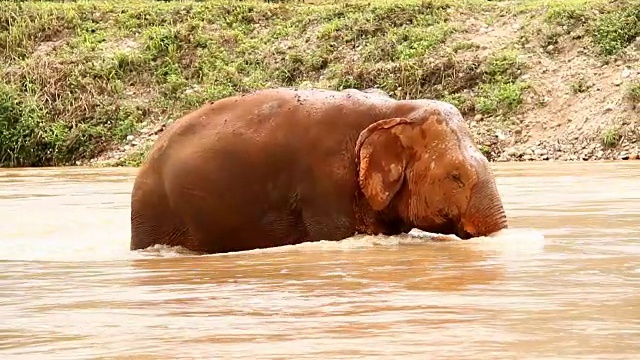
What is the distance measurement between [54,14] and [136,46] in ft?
9.41

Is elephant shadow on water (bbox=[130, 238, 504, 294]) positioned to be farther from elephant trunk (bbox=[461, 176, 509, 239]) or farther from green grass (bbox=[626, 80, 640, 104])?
green grass (bbox=[626, 80, 640, 104])

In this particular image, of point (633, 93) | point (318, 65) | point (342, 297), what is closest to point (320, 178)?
point (342, 297)

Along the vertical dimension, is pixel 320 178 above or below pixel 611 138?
above

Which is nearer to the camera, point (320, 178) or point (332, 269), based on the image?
point (332, 269)

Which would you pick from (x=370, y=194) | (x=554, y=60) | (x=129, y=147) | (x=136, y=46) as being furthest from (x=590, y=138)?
(x=370, y=194)

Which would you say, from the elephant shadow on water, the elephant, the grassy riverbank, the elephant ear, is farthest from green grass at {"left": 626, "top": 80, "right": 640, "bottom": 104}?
the elephant shadow on water

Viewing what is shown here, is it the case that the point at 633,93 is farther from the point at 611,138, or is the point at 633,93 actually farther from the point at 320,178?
the point at 320,178

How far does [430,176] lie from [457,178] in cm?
15

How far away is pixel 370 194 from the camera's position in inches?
276

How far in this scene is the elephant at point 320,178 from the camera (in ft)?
23.1

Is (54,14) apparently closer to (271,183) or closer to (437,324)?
(271,183)

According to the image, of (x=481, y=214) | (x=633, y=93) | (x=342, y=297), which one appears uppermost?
(x=342, y=297)

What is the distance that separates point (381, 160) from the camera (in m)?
7.10

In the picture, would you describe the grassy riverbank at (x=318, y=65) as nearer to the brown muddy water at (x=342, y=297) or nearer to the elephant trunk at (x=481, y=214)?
the elephant trunk at (x=481, y=214)
